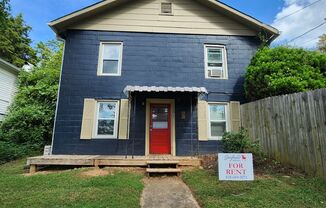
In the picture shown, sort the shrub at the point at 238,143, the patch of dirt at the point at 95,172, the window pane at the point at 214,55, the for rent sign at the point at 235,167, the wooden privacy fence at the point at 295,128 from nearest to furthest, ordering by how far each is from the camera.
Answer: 1. the for rent sign at the point at 235,167
2. the wooden privacy fence at the point at 295,128
3. the patch of dirt at the point at 95,172
4. the shrub at the point at 238,143
5. the window pane at the point at 214,55

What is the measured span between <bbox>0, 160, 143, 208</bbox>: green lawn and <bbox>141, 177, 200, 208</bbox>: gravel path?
0.21m

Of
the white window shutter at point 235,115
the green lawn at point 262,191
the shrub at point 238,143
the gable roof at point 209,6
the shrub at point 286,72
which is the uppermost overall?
the gable roof at point 209,6

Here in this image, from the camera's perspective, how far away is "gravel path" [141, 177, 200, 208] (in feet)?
14.4

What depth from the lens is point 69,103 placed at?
29.3 feet

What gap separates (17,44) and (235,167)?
25674 mm

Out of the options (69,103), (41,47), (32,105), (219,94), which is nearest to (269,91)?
(219,94)

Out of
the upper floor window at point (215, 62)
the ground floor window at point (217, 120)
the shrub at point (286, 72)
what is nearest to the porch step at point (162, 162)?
the ground floor window at point (217, 120)

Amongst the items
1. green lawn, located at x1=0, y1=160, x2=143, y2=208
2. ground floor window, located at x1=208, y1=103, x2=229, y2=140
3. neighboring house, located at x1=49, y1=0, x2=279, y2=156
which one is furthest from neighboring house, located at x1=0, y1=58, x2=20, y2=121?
ground floor window, located at x1=208, y1=103, x2=229, y2=140

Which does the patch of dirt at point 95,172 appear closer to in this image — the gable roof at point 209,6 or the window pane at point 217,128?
the window pane at point 217,128

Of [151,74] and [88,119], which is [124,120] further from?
[151,74]

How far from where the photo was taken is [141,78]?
932 cm

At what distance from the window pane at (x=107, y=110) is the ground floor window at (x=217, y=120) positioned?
12.5ft

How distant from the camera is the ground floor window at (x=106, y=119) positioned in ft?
29.1

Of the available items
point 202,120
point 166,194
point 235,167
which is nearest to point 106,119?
point 202,120
